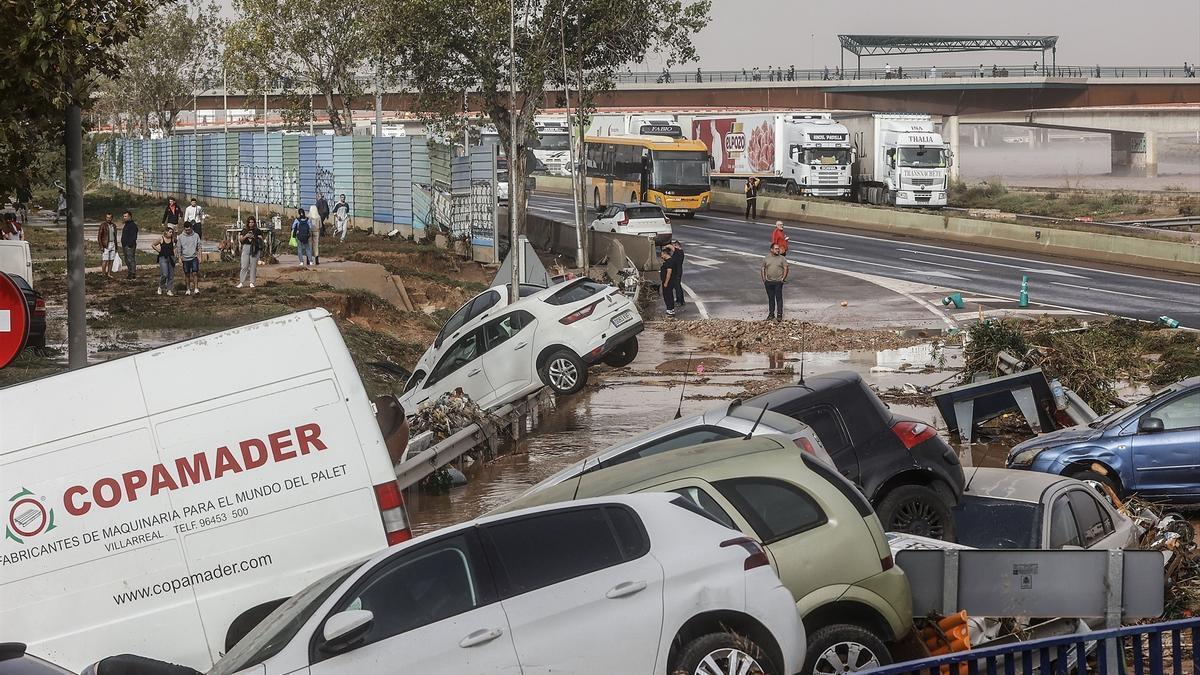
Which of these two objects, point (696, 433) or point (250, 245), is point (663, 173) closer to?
point (250, 245)

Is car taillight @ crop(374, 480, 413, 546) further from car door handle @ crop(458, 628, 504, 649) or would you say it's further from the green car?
car door handle @ crop(458, 628, 504, 649)

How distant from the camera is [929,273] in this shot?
3847 cm

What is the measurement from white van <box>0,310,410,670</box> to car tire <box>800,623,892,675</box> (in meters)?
2.63

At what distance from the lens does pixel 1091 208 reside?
214 ft

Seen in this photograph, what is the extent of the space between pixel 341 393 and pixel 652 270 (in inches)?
1128

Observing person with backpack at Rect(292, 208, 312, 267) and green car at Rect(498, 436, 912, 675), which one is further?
person with backpack at Rect(292, 208, 312, 267)

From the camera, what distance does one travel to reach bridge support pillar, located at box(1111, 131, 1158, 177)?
106 metres

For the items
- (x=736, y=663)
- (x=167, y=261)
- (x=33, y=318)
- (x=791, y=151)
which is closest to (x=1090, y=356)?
(x=736, y=663)

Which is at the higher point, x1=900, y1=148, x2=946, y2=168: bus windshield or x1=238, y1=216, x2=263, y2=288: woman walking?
x1=900, y1=148, x2=946, y2=168: bus windshield

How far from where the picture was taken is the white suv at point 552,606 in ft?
22.2

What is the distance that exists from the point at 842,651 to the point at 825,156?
55150mm

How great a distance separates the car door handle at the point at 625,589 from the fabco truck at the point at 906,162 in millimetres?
51309

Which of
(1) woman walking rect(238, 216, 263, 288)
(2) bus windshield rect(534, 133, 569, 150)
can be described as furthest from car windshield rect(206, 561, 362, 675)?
(2) bus windshield rect(534, 133, 569, 150)

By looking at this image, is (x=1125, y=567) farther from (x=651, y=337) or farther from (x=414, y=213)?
(x=414, y=213)
